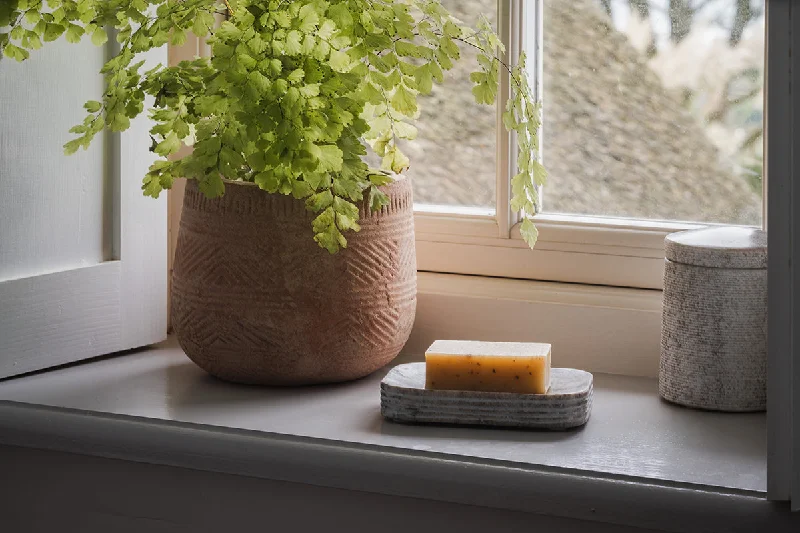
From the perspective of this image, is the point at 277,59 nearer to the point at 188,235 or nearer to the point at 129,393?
the point at 188,235

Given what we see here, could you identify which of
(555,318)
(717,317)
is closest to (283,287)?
(555,318)

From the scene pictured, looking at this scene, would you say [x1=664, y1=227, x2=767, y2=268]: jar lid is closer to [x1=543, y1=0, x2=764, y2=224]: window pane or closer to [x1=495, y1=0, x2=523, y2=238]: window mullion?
[x1=543, y1=0, x2=764, y2=224]: window pane

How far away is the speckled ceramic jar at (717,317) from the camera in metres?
1.14

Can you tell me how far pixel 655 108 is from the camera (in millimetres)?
1337

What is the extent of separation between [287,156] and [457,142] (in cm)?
46

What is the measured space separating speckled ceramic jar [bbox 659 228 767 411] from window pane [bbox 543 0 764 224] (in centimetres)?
13

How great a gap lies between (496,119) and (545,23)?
0.13 meters

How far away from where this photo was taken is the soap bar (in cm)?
113

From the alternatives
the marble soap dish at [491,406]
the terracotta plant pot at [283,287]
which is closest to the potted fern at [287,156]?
the terracotta plant pot at [283,287]

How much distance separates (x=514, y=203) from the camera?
1.18 meters

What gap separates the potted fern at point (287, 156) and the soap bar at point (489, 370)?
0.42ft

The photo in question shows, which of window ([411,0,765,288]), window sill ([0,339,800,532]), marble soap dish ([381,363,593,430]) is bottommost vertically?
window sill ([0,339,800,532])

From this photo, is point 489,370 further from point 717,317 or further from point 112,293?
point 112,293

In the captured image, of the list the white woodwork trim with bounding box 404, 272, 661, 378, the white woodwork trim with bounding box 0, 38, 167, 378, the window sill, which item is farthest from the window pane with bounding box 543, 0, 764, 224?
the white woodwork trim with bounding box 0, 38, 167, 378
